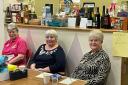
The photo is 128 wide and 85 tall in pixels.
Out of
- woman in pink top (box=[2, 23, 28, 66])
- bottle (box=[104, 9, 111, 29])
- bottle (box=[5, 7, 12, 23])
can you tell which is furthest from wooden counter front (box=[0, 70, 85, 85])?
bottle (box=[5, 7, 12, 23])

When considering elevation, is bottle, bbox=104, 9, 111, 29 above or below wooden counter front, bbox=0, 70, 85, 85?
above

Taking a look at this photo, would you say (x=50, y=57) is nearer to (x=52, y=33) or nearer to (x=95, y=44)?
(x=52, y=33)

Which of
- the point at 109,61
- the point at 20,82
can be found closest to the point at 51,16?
the point at 109,61

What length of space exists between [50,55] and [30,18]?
0.96m

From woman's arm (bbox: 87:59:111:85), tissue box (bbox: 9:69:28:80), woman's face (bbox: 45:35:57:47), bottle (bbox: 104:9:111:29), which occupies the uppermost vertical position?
bottle (bbox: 104:9:111:29)

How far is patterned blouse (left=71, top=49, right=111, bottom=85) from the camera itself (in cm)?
296

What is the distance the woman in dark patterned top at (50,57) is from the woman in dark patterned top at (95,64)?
1.12 feet

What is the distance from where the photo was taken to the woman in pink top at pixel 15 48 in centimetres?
392

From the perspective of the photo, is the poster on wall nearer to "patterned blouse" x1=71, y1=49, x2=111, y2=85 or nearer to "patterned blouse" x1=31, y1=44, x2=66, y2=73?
"patterned blouse" x1=71, y1=49, x2=111, y2=85

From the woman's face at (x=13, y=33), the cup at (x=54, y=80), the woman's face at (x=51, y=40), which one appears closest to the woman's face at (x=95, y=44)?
the woman's face at (x=51, y=40)

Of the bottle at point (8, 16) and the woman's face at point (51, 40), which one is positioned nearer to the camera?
the woman's face at point (51, 40)

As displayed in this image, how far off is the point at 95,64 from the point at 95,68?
0.04 meters

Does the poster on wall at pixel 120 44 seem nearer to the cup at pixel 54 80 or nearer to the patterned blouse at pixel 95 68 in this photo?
the patterned blouse at pixel 95 68

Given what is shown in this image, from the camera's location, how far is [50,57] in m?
3.52
